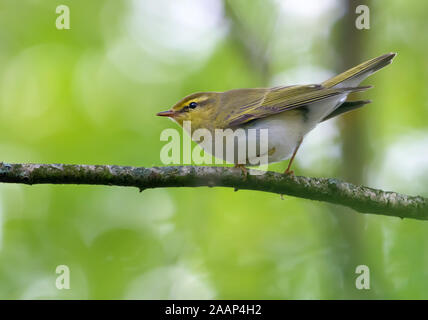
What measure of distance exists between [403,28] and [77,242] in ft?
23.2

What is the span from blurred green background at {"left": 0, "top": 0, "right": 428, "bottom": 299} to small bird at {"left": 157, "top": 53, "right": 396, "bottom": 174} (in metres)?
1.31

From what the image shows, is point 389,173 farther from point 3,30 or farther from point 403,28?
point 3,30

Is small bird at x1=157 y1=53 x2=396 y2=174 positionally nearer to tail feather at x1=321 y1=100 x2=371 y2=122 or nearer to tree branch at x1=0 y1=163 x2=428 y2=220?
tail feather at x1=321 y1=100 x2=371 y2=122

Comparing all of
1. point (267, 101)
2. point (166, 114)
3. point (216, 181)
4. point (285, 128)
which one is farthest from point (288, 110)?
point (216, 181)

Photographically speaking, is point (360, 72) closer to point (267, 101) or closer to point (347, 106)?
point (347, 106)

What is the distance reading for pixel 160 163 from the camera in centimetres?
744

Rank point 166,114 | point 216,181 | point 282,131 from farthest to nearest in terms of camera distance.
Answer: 1. point 166,114
2. point 282,131
3. point 216,181

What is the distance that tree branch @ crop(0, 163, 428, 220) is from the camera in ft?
13.1

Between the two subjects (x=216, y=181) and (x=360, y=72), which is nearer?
(x=216, y=181)

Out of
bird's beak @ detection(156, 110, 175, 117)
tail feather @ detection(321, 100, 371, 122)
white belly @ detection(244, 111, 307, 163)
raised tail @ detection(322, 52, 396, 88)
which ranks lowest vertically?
white belly @ detection(244, 111, 307, 163)

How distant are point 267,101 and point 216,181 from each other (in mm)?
2041

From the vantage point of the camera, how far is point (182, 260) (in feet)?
24.4

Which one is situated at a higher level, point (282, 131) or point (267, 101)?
point (267, 101)

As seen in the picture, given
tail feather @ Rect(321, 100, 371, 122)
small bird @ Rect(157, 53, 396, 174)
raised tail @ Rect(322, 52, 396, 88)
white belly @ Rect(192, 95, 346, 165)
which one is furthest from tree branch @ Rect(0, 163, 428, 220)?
raised tail @ Rect(322, 52, 396, 88)
